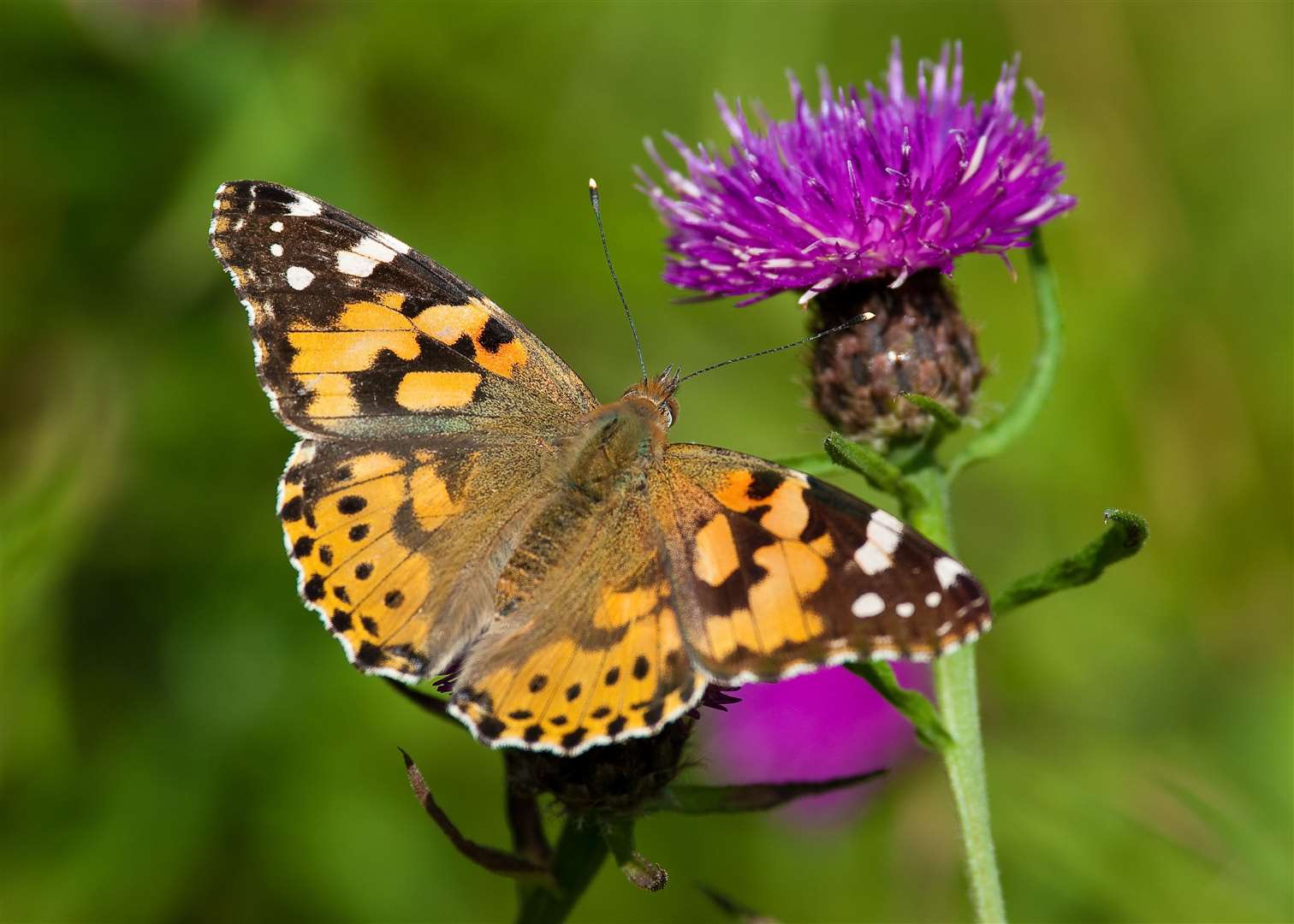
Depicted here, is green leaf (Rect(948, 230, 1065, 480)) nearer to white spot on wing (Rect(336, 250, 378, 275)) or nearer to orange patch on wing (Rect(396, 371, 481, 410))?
orange patch on wing (Rect(396, 371, 481, 410))

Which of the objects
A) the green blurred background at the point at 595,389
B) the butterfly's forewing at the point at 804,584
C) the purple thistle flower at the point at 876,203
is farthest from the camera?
the green blurred background at the point at 595,389

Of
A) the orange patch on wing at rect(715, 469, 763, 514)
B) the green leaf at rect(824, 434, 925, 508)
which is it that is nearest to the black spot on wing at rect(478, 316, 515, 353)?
the orange patch on wing at rect(715, 469, 763, 514)

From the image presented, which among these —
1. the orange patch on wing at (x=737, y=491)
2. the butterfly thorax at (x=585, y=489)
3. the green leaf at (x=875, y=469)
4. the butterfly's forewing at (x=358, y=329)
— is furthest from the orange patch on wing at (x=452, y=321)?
the green leaf at (x=875, y=469)

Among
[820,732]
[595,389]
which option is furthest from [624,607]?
[595,389]

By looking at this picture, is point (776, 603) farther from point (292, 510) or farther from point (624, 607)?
point (292, 510)

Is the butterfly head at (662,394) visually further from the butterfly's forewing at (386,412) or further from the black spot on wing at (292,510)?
the black spot on wing at (292,510)

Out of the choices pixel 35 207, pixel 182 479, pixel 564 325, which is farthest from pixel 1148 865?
pixel 35 207

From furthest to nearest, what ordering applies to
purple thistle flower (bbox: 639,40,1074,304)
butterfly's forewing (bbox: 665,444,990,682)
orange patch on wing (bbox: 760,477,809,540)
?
purple thistle flower (bbox: 639,40,1074,304) < orange patch on wing (bbox: 760,477,809,540) < butterfly's forewing (bbox: 665,444,990,682)
